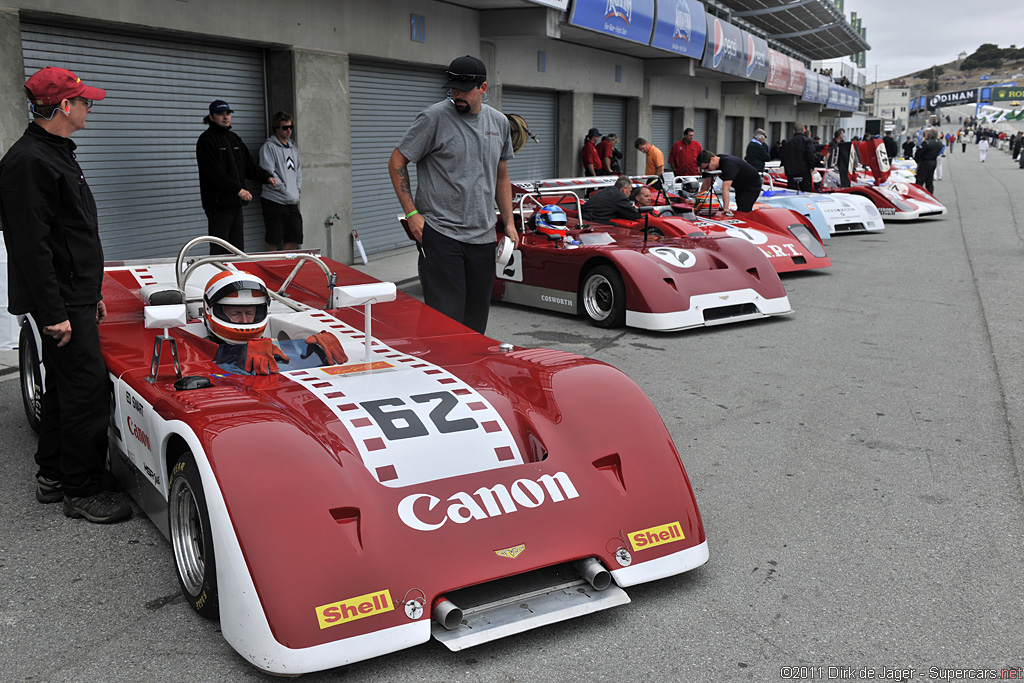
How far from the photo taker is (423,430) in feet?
10.2

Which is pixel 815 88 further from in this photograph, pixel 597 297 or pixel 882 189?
pixel 597 297

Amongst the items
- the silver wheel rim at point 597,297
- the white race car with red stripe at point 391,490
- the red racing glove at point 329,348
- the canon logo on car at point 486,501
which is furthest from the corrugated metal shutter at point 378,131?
the canon logo on car at point 486,501

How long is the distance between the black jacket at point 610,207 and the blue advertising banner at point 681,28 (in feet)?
34.1

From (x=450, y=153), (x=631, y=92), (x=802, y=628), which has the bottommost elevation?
(x=802, y=628)

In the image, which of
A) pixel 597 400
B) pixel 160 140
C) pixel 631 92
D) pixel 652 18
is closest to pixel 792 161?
pixel 652 18

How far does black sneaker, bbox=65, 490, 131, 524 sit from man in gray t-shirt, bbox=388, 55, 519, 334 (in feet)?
6.28

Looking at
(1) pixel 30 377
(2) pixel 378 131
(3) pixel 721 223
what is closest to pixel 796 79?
(2) pixel 378 131

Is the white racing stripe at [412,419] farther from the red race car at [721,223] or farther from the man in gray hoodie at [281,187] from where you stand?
the man in gray hoodie at [281,187]

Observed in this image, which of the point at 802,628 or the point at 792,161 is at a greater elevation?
the point at 792,161

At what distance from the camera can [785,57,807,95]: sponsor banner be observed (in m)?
34.3

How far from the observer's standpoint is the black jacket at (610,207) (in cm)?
915

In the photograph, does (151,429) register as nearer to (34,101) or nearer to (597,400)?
(34,101)

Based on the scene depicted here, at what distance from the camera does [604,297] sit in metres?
7.75

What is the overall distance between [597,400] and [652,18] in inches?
651
